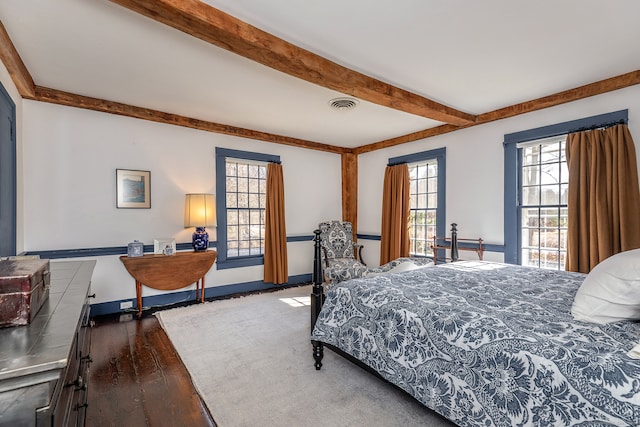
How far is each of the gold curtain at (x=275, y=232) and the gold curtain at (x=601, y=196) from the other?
359 centimetres

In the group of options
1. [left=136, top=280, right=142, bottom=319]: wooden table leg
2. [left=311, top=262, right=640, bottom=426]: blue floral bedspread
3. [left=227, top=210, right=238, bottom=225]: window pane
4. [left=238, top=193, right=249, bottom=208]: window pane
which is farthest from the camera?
[left=238, top=193, right=249, bottom=208]: window pane

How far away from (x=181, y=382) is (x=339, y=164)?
4.44 m

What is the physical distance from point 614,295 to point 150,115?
4444 mm

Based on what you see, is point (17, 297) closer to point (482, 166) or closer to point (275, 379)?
point (275, 379)

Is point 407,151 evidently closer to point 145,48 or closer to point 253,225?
point 253,225

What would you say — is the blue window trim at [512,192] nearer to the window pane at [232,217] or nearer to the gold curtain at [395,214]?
the gold curtain at [395,214]

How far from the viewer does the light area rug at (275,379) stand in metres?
1.89

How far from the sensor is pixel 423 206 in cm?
491

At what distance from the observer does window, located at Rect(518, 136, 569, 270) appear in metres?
3.48

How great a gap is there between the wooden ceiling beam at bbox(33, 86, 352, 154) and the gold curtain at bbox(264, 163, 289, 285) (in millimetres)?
487

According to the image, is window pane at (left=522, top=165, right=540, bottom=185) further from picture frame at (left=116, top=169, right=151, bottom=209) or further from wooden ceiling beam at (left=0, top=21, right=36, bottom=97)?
wooden ceiling beam at (left=0, top=21, right=36, bottom=97)

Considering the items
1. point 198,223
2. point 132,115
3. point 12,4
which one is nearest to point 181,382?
point 198,223

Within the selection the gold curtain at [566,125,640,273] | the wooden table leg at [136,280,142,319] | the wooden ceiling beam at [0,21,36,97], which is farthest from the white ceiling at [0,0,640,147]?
the wooden table leg at [136,280,142,319]

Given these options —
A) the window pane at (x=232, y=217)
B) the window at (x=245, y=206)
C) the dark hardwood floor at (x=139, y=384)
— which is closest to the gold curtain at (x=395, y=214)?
the window at (x=245, y=206)
